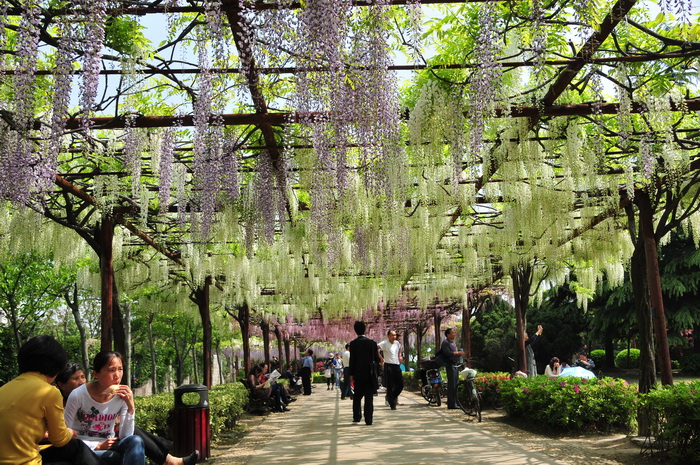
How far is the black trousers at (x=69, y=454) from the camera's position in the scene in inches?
131

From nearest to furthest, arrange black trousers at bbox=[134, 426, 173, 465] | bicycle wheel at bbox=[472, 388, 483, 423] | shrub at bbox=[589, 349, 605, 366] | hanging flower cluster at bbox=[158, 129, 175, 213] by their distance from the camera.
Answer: black trousers at bbox=[134, 426, 173, 465], hanging flower cluster at bbox=[158, 129, 175, 213], bicycle wheel at bbox=[472, 388, 483, 423], shrub at bbox=[589, 349, 605, 366]

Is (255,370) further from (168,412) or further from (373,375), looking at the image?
(168,412)

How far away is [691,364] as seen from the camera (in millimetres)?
20984

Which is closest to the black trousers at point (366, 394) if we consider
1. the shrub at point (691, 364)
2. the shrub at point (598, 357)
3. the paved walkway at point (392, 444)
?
the paved walkway at point (392, 444)

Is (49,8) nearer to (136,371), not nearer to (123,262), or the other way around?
(123,262)

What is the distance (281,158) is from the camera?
7.27 m

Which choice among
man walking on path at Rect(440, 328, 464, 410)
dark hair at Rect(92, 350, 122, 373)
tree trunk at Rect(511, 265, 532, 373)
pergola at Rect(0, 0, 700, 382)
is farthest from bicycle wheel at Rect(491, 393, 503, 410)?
dark hair at Rect(92, 350, 122, 373)

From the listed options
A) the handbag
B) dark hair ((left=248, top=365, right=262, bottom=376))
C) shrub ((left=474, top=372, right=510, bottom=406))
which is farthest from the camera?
dark hair ((left=248, top=365, right=262, bottom=376))

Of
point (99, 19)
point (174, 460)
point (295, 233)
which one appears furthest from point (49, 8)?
point (295, 233)

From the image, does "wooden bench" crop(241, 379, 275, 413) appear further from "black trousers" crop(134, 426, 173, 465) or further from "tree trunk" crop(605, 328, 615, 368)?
"tree trunk" crop(605, 328, 615, 368)

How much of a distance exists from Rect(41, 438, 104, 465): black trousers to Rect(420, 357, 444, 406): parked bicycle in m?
9.46

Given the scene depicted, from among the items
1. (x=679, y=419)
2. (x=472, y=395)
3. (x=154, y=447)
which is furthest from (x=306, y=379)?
(x=154, y=447)

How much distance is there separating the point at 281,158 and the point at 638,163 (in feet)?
14.0

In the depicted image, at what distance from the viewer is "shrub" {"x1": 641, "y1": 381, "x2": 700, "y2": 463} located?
495cm
